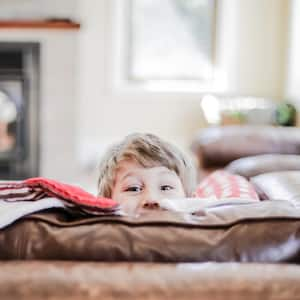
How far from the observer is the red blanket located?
3.32ft

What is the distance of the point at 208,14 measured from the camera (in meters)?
4.79

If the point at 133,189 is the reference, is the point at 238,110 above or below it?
above

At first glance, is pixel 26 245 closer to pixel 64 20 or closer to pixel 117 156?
pixel 117 156

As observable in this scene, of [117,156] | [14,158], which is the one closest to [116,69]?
[14,158]

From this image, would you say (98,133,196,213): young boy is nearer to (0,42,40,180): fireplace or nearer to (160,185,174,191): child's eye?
(160,185,174,191): child's eye

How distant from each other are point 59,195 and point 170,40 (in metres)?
3.99

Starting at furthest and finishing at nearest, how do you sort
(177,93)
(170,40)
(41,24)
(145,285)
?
1. (170,40)
2. (177,93)
3. (41,24)
4. (145,285)

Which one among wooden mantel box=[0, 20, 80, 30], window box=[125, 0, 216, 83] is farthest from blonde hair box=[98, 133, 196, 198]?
window box=[125, 0, 216, 83]

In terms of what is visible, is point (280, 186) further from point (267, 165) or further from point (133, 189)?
point (267, 165)

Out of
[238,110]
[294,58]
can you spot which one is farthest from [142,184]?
[294,58]

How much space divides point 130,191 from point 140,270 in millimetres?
393

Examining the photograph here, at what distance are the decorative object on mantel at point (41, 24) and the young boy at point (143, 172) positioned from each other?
8.82 feet

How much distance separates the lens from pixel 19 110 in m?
3.98

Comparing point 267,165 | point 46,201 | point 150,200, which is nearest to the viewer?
point 46,201
